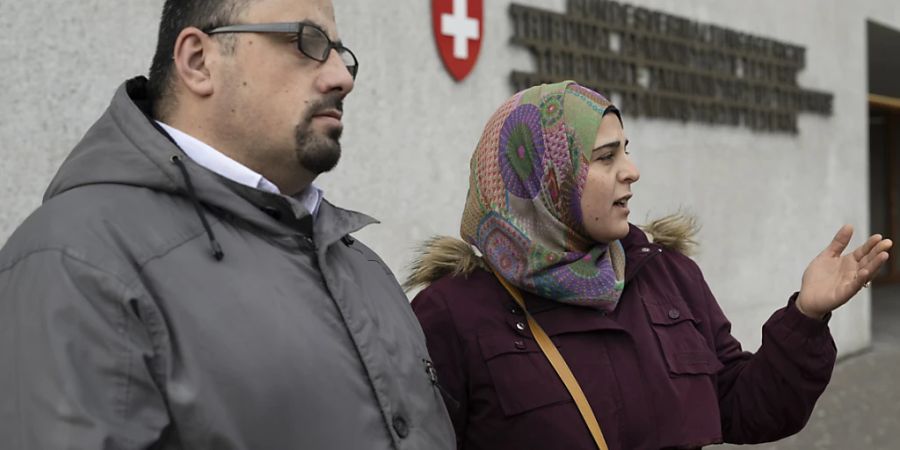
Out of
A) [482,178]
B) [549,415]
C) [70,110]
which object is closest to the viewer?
[549,415]

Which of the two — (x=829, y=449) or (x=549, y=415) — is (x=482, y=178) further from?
(x=829, y=449)

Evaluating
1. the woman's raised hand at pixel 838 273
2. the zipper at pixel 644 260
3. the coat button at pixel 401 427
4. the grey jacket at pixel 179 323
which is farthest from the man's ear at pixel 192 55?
the woman's raised hand at pixel 838 273

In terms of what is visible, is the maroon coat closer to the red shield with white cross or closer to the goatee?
the goatee

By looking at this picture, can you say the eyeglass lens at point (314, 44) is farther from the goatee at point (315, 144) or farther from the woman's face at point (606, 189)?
the woman's face at point (606, 189)

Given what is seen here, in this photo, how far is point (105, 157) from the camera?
1349 mm

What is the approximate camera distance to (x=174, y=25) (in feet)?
4.92

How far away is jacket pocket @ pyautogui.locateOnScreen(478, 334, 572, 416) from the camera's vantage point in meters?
1.97

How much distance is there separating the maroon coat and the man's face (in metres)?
0.66

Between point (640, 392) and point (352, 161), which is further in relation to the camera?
point (352, 161)

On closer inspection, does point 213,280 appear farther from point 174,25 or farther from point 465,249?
point 465,249

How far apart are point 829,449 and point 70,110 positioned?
4.19 m

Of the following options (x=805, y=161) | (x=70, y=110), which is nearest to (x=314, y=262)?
(x=70, y=110)

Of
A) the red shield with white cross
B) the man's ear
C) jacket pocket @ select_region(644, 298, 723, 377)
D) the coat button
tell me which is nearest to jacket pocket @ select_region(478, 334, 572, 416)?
jacket pocket @ select_region(644, 298, 723, 377)

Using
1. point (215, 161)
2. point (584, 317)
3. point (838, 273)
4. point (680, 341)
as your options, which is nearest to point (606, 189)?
point (584, 317)
